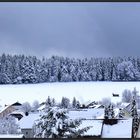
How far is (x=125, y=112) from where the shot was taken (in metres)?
24.2

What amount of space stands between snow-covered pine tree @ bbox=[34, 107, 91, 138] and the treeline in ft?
160

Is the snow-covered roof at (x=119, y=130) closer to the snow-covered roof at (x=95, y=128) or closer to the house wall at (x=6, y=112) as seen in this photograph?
the snow-covered roof at (x=95, y=128)

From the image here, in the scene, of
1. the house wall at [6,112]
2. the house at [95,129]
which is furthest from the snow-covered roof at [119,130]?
the house wall at [6,112]

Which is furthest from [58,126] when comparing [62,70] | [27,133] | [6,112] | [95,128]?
[62,70]

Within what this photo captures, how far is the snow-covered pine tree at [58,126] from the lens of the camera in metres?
4.26

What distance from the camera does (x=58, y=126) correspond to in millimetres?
4305

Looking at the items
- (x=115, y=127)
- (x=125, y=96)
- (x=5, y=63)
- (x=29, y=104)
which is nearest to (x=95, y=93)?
(x=125, y=96)

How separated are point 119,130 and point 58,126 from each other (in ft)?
19.8

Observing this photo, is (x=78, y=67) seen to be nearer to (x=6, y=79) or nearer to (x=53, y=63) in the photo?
(x=53, y=63)

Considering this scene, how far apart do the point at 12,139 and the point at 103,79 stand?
180ft

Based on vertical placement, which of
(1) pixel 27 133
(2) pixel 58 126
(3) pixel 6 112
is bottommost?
(3) pixel 6 112

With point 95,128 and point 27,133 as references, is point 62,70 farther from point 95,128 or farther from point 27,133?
point 95,128

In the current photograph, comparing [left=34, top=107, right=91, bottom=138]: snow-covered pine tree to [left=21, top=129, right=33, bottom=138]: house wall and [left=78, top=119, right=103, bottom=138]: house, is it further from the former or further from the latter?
[left=21, top=129, right=33, bottom=138]: house wall

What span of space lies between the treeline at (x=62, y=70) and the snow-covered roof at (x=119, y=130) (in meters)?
42.7
